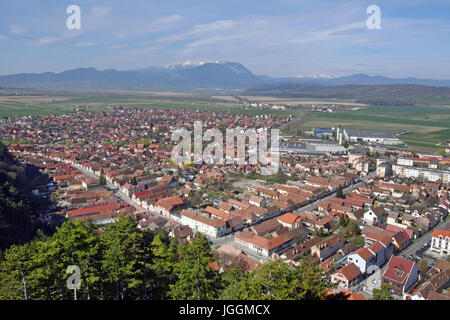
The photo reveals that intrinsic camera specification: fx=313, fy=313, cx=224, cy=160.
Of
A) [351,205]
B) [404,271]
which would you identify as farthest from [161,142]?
[404,271]

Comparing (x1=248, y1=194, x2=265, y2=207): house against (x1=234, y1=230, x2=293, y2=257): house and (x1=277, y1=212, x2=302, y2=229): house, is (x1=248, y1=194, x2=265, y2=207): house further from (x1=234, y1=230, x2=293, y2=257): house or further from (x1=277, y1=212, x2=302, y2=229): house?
(x1=234, y1=230, x2=293, y2=257): house

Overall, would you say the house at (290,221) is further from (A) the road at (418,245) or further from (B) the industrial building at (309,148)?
(B) the industrial building at (309,148)

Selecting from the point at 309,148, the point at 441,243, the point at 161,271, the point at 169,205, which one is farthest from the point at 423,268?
the point at 309,148

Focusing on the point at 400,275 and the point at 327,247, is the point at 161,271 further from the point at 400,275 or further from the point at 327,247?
the point at 327,247

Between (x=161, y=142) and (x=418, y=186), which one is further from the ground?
(x=161, y=142)

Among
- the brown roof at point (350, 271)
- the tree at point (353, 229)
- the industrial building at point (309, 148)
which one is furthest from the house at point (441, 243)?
the industrial building at point (309, 148)
